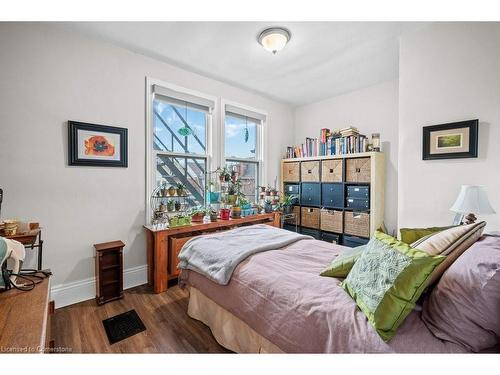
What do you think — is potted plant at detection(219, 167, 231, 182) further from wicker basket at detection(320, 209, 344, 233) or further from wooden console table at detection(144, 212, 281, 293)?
wicker basket at detection(320, 209, 344, 233)

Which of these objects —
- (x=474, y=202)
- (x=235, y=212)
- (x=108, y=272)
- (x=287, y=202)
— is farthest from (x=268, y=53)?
(x=108, y=272)

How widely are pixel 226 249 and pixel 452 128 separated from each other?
225cm

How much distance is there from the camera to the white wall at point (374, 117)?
327cm

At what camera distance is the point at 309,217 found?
382cm

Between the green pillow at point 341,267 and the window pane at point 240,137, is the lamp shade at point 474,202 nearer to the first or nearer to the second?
the green pillow at point 341,267

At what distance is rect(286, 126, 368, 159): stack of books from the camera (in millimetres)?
3332

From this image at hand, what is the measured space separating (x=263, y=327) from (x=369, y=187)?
8.50 feet

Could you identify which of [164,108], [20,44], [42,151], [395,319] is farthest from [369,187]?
[20,44]

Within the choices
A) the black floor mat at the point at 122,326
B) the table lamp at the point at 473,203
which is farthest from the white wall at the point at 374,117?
the black floor mat at the point at 122,326

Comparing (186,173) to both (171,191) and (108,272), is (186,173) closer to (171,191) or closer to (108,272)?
(171,191)

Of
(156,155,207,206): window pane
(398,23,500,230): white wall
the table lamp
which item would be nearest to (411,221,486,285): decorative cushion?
the table lamp

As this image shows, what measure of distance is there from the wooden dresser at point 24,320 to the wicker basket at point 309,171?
3.36 m

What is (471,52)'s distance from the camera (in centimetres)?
197

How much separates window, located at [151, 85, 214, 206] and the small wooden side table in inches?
35.6
